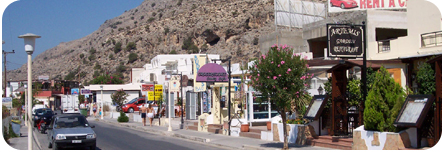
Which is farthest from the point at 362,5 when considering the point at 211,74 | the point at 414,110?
the point at 414,110

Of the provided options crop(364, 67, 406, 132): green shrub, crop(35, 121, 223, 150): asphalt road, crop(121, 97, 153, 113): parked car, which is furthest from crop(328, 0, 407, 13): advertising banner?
crop(121, 97, 153, 113): parked car

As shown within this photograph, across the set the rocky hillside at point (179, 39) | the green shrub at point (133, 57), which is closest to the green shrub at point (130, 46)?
the rocky hillside at point (179, 39)

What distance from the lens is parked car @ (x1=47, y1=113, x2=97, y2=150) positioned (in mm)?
15742

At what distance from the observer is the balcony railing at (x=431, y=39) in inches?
776

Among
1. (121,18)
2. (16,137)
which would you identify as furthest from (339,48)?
(121,18)

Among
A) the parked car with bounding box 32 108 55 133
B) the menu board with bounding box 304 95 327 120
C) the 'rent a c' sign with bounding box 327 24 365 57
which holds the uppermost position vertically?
the 'rent a c' sign with bounding box 327 24 365 57

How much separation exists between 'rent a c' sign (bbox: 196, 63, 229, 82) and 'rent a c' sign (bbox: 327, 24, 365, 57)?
11.4 m

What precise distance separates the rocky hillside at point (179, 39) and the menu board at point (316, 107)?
207ft

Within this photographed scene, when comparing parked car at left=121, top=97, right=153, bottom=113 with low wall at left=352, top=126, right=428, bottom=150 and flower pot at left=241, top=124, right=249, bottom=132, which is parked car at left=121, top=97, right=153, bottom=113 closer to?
flower pot at left=241, top=124, right=249, bottom=132

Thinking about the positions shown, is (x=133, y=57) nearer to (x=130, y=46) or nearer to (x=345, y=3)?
(x=130, y=46)

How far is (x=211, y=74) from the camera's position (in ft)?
87.4

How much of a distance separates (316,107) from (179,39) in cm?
8839

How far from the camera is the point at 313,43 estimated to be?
3872 cm

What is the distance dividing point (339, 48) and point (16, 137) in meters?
18.0
